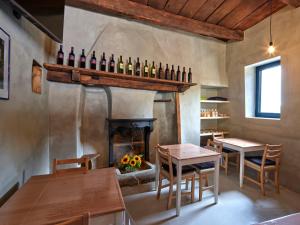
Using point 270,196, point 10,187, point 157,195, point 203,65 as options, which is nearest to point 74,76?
point 10,187

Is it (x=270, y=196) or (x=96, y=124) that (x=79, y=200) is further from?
(x=270, y=196)

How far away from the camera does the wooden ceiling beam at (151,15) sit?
101 inches

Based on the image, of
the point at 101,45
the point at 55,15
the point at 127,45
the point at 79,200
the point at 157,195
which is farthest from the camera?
the point at 127,45

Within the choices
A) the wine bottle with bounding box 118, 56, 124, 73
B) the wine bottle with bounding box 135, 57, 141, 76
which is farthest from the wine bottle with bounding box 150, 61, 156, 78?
the wine bottle with bounding box 118, 56, 124, 73

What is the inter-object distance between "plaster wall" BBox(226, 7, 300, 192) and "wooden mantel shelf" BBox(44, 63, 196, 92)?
157 centimetres

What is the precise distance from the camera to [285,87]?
8.91 feet

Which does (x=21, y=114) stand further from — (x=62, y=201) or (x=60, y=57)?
(x=60, y=57)

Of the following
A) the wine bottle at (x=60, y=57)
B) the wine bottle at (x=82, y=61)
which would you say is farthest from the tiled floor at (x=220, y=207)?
the wine bottle at (x=60, y=57)

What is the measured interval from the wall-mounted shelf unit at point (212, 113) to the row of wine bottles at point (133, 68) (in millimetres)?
889

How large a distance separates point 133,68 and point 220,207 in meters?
2.67

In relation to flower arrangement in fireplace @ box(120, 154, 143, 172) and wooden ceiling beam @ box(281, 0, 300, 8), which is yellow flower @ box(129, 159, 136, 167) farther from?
wooden ceiling beam @ box(281, 0, 300, 8)

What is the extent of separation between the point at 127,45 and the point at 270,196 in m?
3.47

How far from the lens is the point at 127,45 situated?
3.03 m

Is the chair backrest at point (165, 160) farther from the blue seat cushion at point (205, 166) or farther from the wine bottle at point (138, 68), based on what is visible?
the wine bottle at point (138, 68)
